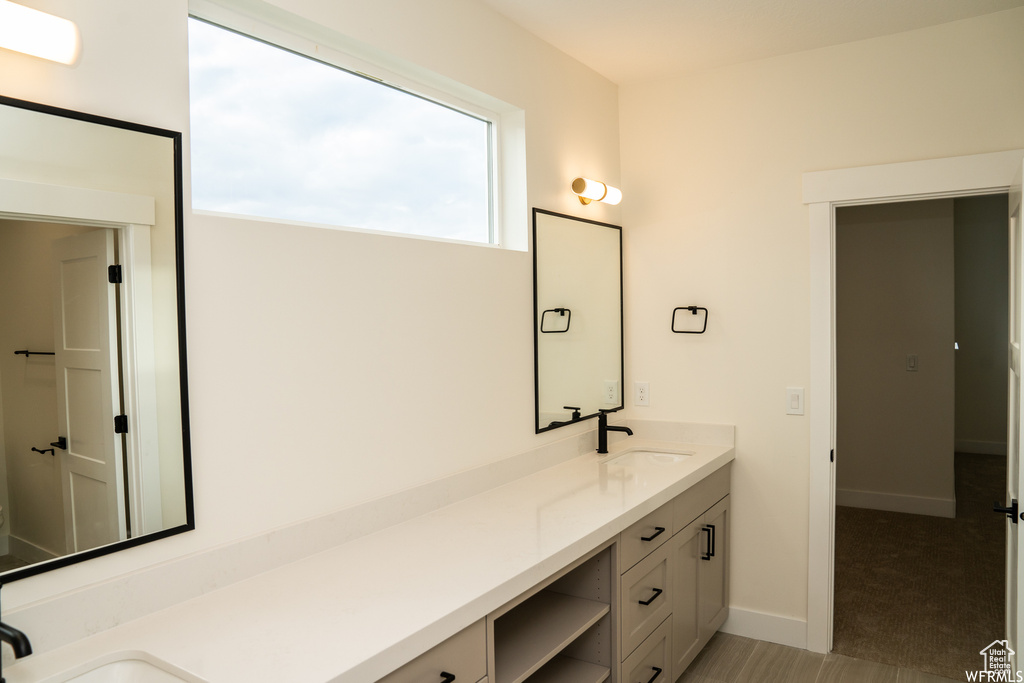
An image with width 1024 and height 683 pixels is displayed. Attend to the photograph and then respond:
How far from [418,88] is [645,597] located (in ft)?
6.06

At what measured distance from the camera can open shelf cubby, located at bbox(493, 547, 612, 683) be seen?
6.33 feet

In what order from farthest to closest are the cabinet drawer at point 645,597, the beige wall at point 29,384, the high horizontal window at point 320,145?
the cabinet drawer at point 645,597 → the high horizontal window at point 320,145 → the beige wall at point 29,384

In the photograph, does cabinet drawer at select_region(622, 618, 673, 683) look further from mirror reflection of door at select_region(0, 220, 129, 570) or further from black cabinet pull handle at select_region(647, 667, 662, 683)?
mirror reflection of door at select_region(0, 220, 129, 570)

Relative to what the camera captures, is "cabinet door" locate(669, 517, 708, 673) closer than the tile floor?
Yes

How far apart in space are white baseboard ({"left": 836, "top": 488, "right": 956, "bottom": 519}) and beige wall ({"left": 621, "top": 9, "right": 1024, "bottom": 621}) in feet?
7.59

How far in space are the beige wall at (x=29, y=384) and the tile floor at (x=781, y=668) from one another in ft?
7.65

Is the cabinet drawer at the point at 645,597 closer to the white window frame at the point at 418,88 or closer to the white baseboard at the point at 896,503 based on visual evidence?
the white window frame at the point at 418,88

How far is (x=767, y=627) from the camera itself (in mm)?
3055

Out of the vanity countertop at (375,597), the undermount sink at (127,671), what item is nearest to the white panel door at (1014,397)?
the vanity countertop at (375,597)

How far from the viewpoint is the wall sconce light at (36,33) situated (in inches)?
47.1

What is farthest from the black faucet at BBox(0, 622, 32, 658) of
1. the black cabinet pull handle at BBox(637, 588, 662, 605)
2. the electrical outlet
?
the electrical outlet

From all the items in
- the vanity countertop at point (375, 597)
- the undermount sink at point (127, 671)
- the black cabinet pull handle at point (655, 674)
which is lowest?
the black cabinet pull handle at point (655, 674)

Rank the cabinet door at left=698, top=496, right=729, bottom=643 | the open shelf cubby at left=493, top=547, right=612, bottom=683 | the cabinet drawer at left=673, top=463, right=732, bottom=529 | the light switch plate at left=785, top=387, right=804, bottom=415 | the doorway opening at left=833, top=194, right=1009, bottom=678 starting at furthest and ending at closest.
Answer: the doorway opening at left=833, top=194, right=1009, bottom=678 → the light switch plate at left=785, top=387, right=804, bottom=415 → the cabinet door at left=698, top=496, right=729, bottom=643 → the cabinet drawer at left=673, top=463, right=732, bottom=529 → the open shelf cubby at left=493, top=547, right=612, bottom=683

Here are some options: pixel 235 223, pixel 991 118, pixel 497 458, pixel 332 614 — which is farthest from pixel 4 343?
pixel 991 118
